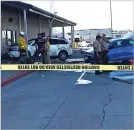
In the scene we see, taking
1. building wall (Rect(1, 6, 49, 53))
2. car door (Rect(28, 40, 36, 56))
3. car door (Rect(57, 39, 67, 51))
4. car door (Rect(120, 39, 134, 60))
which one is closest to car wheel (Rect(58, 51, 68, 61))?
car door (Rect(57, 39, 67, 51))

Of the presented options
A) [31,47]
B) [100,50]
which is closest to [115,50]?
[100,50]

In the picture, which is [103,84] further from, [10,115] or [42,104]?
[10,115]

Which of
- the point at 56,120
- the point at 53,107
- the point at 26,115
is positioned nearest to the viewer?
the point at 56,120

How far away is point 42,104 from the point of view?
31.8ft

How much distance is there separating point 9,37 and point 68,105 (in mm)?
20940

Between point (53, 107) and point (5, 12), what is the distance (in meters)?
20.0

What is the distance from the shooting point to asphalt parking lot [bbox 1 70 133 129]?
7.43 metres

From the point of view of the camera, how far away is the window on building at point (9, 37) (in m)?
28.0

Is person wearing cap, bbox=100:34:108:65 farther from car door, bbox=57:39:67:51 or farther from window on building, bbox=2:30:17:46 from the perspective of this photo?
window on building, bbox=2:30:17:46

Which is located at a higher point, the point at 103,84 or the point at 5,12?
the point at 5,12

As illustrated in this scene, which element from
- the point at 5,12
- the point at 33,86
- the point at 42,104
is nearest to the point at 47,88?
the point at 33,86

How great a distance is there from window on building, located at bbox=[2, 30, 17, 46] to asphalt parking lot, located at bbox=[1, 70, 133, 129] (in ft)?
47.5

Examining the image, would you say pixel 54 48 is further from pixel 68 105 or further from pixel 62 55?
pixel 68 105

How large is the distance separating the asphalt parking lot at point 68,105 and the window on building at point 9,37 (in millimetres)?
14483
